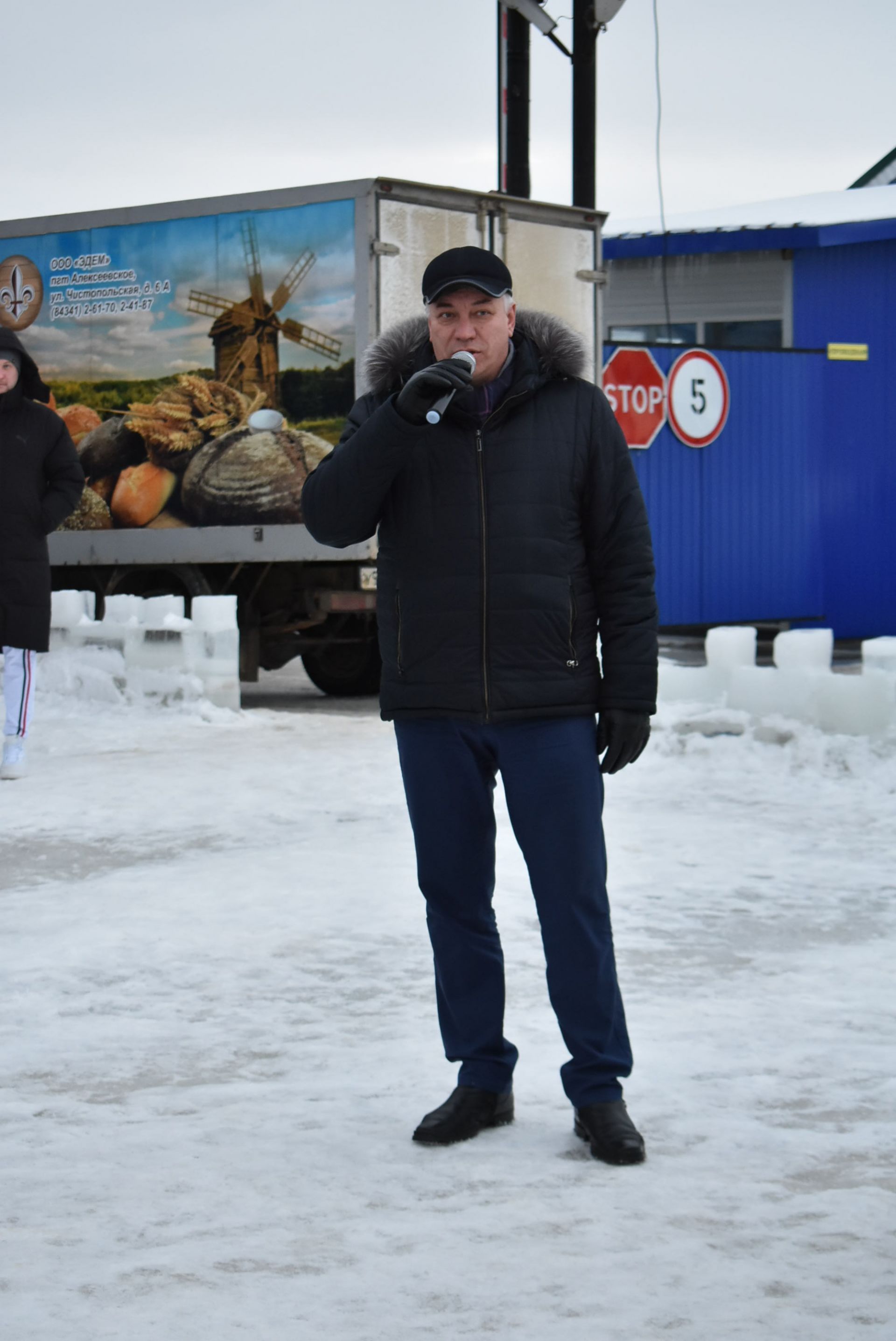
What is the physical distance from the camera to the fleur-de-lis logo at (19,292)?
1311 centimetres

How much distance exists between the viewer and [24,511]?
Result: 353 inches

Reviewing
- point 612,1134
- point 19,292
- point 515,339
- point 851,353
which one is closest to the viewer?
point 612,1134

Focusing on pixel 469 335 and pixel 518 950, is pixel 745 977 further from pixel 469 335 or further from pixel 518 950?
pixel 469 335

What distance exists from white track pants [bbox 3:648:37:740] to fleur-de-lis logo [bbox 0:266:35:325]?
4861 millimetres

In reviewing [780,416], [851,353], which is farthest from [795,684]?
[851,353]

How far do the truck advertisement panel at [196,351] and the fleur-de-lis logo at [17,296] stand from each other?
0.6 inches

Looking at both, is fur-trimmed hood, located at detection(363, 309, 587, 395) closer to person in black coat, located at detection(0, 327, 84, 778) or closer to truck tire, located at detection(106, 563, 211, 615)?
person in black coat, located at detection(0, 327, 84, 778)

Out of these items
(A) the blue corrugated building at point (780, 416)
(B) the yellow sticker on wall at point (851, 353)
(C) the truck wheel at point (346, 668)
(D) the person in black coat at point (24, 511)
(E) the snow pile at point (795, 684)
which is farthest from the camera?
(B) the yellow sticker on wall at point (851, 353)

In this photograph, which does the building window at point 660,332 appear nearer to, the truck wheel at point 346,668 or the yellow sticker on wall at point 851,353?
the yellow sticker on wall at point 851,353

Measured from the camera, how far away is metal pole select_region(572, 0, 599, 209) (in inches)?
676

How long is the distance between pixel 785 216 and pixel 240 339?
11.5 meters

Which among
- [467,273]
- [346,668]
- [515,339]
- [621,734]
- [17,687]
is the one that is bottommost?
[346,668]

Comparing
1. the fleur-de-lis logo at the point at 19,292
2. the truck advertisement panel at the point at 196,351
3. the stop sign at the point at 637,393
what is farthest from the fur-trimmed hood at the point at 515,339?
the stop sign at the point at 637,393

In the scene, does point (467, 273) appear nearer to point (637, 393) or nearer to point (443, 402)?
point (443, 402)
